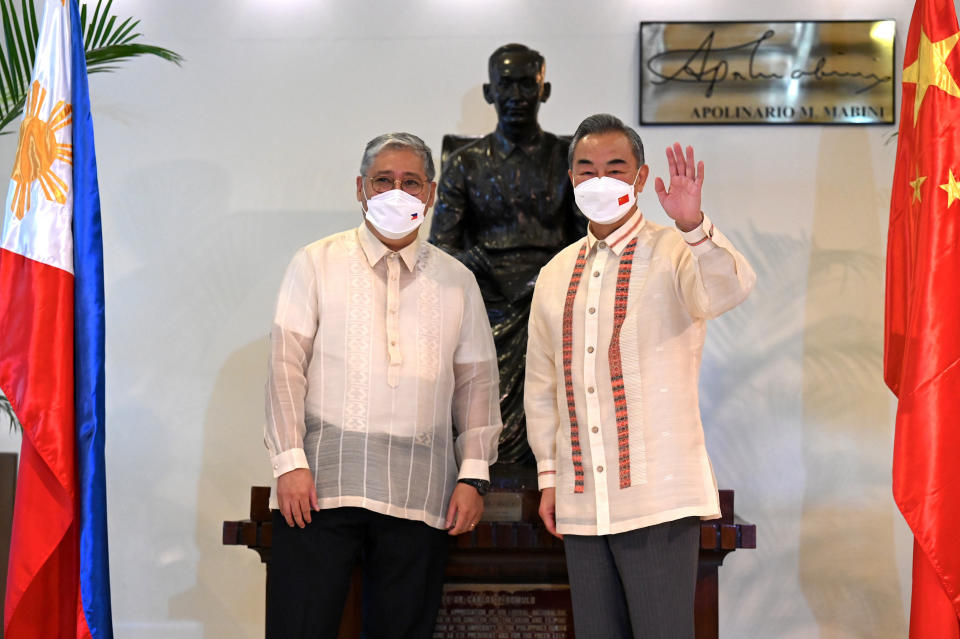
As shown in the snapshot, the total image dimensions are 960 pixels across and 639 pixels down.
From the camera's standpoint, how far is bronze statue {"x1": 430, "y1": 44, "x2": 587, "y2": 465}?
3637 mm

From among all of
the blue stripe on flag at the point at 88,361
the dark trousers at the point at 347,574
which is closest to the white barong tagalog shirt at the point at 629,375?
the dark trousers at the point at 347,574

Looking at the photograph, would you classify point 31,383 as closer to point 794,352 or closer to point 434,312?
point 434,312

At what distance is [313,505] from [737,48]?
2.87 metres

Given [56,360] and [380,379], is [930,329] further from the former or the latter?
[56,360]

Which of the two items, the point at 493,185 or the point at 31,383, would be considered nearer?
the point at 31,383

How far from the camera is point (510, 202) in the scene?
371 centimetres

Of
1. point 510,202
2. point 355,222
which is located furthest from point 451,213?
point 355,222

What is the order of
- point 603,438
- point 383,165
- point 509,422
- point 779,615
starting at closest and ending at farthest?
point 603,438, point 383,165, point 509,422, point 779,615

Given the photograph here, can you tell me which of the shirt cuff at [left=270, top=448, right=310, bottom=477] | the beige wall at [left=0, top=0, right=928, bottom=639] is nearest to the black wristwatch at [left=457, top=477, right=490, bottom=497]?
the shirt cuff at [left=270, top=448, right=310, bottom=477]

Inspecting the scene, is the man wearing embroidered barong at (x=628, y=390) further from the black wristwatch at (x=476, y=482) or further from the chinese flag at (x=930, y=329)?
the chinese flag at (x=930, y=329)

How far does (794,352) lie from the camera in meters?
4.29

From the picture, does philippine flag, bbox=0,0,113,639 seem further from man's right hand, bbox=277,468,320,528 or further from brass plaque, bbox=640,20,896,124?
brass plaque, bbox=640,20,896,124

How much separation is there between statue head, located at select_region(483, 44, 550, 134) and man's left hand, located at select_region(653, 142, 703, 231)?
1.49m

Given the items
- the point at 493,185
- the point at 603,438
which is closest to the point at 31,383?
the point at 603,438
